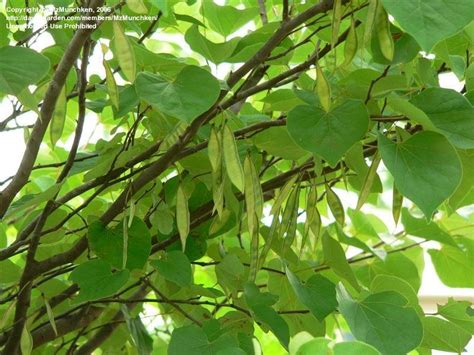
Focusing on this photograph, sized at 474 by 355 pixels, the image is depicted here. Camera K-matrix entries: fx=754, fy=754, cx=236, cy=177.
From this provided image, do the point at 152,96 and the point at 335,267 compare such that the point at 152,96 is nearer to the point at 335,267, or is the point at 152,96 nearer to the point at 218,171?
the point at 218,171

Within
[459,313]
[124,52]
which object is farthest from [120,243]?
[459,313]

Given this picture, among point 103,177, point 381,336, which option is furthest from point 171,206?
point 381,336

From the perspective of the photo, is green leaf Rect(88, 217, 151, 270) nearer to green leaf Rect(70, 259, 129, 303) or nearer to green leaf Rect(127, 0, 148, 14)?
green leaf Rect(70, 259, 129, 303)

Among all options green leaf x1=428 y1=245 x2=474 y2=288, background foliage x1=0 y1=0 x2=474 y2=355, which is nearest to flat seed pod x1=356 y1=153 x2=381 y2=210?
background foliage x1=0 y1=0 x2=474 y2=355

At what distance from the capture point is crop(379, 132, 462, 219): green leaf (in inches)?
A: 14.1

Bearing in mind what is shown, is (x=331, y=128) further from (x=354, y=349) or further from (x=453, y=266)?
(x=453, y=266)

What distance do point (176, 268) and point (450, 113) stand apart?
188 millimetres

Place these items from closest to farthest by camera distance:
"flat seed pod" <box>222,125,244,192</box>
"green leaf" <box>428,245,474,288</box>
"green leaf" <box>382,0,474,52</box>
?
"green leaf" <box>382,0,474,52</box> → "flat seed pod" <box>222,125,244,192</box> → "green leaf" <box>428,245,474,288</box>

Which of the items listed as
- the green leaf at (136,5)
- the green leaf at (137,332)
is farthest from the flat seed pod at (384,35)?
the green leaf at (137,332)

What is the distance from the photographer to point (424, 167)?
1.21 feet

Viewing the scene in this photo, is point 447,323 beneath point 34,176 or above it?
beneath

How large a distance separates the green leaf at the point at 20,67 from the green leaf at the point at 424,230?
30 cm

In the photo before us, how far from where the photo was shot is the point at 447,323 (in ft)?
1.59

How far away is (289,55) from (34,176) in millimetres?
327
